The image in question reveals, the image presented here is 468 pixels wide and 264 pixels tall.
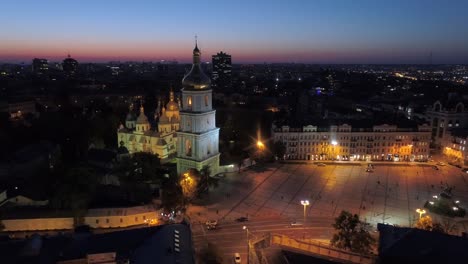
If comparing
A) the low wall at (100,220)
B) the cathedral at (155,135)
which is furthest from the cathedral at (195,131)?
the low wall at (100,220)

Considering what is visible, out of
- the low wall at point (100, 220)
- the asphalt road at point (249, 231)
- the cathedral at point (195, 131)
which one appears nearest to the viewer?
the asphalt road at point (249, 231)

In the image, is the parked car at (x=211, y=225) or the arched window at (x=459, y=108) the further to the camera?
the arched window at (x=459, y=108)

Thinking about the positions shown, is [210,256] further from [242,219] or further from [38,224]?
[38,224]

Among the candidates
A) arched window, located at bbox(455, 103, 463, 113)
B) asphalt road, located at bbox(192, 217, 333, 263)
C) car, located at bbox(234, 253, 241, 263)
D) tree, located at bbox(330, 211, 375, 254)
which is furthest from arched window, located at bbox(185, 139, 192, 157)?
arched window, located at bbox(455, 103, 463, 113)

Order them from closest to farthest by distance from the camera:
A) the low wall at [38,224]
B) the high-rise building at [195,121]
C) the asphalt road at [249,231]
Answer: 1. the asphalt road at [249,231]
2. the low wall at [38,224]
3. the high-rise building at [195,121]

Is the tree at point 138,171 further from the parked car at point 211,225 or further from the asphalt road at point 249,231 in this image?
the asphalt road at point 249,231

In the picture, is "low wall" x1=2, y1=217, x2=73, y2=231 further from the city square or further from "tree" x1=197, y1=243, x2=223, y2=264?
"tree" x1=197, y1=243, x2=223, y2=264
